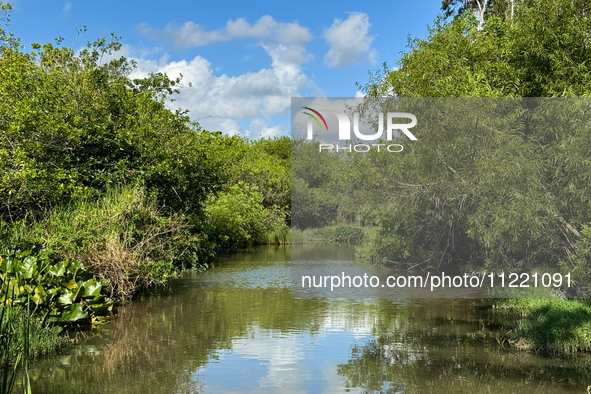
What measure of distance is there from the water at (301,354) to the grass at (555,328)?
0.31 metres

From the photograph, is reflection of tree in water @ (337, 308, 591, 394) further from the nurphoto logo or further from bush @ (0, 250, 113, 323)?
the nurphoto logo

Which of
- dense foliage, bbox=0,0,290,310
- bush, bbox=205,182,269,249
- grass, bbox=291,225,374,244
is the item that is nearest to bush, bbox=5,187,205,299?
dense foliage, bbox=0,0,290,310

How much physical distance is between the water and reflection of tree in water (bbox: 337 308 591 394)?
2 centimetres

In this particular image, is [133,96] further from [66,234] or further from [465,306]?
[465,306]

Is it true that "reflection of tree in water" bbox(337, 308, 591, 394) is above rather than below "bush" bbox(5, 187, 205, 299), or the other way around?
below

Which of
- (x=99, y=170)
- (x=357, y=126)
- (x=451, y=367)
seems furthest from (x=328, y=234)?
(x=451, y=367)

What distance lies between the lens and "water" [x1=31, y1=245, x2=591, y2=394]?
25.7 ft

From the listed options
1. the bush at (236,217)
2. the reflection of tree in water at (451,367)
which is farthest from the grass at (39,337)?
the bush at (236,217)

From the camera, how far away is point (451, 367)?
8656 millimetres

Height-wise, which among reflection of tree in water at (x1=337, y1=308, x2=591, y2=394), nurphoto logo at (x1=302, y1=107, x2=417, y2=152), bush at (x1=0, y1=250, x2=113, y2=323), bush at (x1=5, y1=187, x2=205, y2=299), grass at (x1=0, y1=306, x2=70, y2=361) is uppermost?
nurphoto logo at (x1=302, y1=107, x2=417, y2=152)

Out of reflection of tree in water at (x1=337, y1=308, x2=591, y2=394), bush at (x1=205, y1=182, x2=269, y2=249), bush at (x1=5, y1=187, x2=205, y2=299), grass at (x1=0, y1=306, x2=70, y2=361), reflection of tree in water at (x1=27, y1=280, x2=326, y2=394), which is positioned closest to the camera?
reflection of tree in water at (x1=337, y1=308, x2=591, y2=394)

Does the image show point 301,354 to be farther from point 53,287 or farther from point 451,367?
point 53,287

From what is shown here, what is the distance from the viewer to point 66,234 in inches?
504

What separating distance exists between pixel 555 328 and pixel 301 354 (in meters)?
4.06
